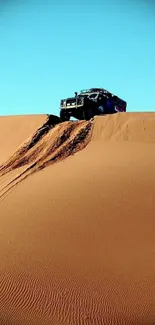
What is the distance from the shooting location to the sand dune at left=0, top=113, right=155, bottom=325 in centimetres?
431

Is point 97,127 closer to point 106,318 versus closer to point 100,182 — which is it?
point 100,182

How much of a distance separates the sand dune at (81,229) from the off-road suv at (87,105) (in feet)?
15.6

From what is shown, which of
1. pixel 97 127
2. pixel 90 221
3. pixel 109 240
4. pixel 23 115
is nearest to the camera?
pixel 109 240

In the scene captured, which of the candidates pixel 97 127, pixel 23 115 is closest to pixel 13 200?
pixel 97 127

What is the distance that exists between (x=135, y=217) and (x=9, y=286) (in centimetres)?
293

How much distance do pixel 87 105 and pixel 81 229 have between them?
10789 mm

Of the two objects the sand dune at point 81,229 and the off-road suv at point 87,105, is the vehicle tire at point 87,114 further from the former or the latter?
the sand dune at point 81,229

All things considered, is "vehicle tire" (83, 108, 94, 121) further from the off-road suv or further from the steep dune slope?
the steep dune slope

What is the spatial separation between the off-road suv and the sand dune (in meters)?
4.75

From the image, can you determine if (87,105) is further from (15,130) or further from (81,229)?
(81,229)

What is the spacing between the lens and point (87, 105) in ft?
53.9

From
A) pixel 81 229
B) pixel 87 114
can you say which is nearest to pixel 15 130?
pixel 87 114

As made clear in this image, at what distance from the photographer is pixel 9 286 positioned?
15.4 feet

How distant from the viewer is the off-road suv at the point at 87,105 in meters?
16.4
